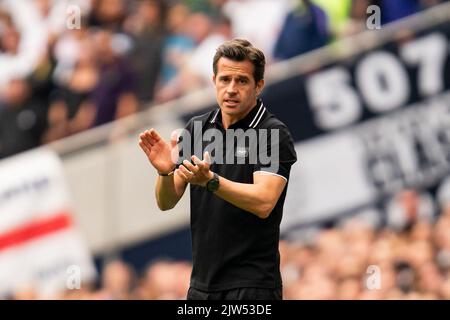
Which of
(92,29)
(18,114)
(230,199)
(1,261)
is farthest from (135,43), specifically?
(230,199)

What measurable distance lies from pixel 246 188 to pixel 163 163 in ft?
1.72

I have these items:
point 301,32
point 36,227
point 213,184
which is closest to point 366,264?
point 301,32

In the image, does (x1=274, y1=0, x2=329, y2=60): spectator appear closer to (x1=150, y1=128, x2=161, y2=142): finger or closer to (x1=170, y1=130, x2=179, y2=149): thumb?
(x1=170, y1=130, x2=179, y2=149): thumb

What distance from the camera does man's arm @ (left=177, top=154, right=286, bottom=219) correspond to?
5773mm

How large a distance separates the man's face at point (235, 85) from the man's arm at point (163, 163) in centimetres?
36

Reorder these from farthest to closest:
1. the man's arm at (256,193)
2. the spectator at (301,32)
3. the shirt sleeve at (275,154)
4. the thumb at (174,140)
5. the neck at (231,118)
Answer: the spectator at (301,32) → the thumb at (174,140) → the neck at (231,118) → the shirt sleeve at (275,154) → the man's arm at (256,193)

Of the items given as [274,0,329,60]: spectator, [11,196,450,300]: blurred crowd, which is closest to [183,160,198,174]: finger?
[11,196,450,300]: blurred crowd

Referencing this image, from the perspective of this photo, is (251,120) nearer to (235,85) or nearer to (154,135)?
(235,85)

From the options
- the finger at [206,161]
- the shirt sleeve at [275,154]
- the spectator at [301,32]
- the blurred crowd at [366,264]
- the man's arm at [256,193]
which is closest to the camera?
the finger at [206,161]

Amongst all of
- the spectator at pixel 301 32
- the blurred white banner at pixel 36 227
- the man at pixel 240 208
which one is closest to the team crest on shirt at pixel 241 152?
the man at pixel 240 208

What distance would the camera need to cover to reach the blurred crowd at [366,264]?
32.9 ft

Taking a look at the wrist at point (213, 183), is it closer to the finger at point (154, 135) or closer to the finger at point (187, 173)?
the finger at point (187, 173)

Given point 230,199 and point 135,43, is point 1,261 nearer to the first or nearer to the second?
point 135,43

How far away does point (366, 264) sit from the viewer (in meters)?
10.2
